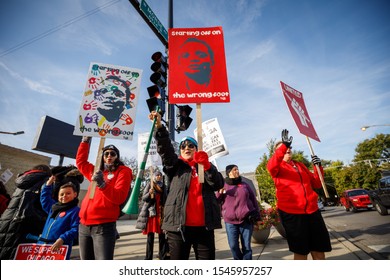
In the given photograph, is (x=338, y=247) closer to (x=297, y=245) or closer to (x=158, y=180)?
(x=297, y=245)

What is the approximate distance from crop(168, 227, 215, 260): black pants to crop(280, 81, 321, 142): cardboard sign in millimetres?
2276

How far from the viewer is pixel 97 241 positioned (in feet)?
7.43

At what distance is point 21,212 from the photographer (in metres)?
2.99

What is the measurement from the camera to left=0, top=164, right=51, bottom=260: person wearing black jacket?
2855 millimetres

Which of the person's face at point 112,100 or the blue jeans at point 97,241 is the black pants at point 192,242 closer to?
the blue jeans at point 97,241

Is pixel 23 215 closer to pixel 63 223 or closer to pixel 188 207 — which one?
pixel 63 223

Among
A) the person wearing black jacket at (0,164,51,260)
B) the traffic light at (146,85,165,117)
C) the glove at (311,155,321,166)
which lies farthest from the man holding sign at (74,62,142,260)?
the glove at (311,155,321,166)

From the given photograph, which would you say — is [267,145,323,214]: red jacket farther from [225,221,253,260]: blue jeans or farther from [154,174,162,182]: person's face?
[154,174,162,182]: person's face

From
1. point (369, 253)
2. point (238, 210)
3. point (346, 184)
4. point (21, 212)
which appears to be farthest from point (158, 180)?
point (346, 184)

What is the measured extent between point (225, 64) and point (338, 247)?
521 cm

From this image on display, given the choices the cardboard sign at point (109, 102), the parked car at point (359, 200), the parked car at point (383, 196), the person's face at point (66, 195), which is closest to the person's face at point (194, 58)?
the cardboard sign at point (109, 102)

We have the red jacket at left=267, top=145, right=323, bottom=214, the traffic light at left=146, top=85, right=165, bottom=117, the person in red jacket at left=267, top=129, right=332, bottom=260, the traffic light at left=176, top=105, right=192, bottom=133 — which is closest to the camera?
the person in red jacket at left=267, top=129, right=332, bottom=260
